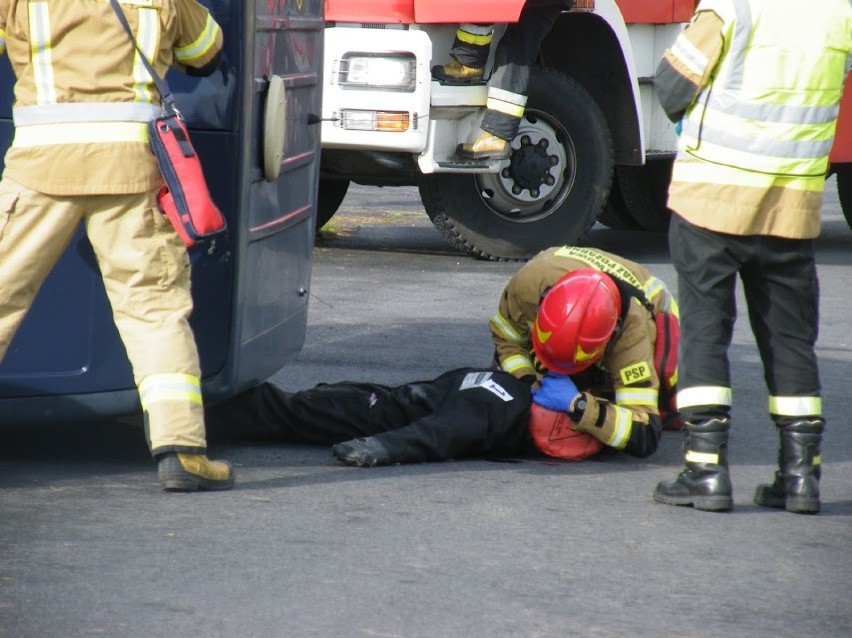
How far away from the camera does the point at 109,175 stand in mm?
Answer: 4133

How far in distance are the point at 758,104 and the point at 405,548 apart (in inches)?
58.8

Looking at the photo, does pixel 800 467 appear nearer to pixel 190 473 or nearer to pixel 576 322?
pixel 576 322

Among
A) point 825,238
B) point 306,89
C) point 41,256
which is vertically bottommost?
point 825,238

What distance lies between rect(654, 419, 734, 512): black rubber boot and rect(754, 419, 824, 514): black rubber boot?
0.16 metres

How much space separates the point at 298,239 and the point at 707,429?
4.96ft

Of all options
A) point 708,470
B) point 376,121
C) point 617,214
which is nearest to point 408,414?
point 708,470

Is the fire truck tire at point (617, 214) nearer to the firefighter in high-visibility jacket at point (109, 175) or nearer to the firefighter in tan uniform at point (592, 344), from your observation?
the firefighter in tan uniform at point (592, 344)

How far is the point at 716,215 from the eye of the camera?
4352 mm

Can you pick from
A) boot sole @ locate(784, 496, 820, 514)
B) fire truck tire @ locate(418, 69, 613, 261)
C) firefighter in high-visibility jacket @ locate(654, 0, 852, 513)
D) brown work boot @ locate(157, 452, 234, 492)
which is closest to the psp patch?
firefighter in high-visibility jacket @ locate(654, 0, 852, 513)

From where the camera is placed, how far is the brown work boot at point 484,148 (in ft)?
27.0

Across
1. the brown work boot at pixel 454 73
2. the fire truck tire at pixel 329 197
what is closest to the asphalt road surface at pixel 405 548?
the brown work boot at pixel 454 73

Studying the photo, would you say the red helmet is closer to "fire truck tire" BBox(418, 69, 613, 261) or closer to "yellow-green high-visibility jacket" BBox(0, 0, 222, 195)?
"yellow-green high-visibility jacket" BBox(0, 0, 222, 195)

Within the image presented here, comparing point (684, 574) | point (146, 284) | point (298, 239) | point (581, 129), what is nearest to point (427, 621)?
A: point (684, 574)

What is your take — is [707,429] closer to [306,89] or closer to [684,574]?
→ [684,574]
